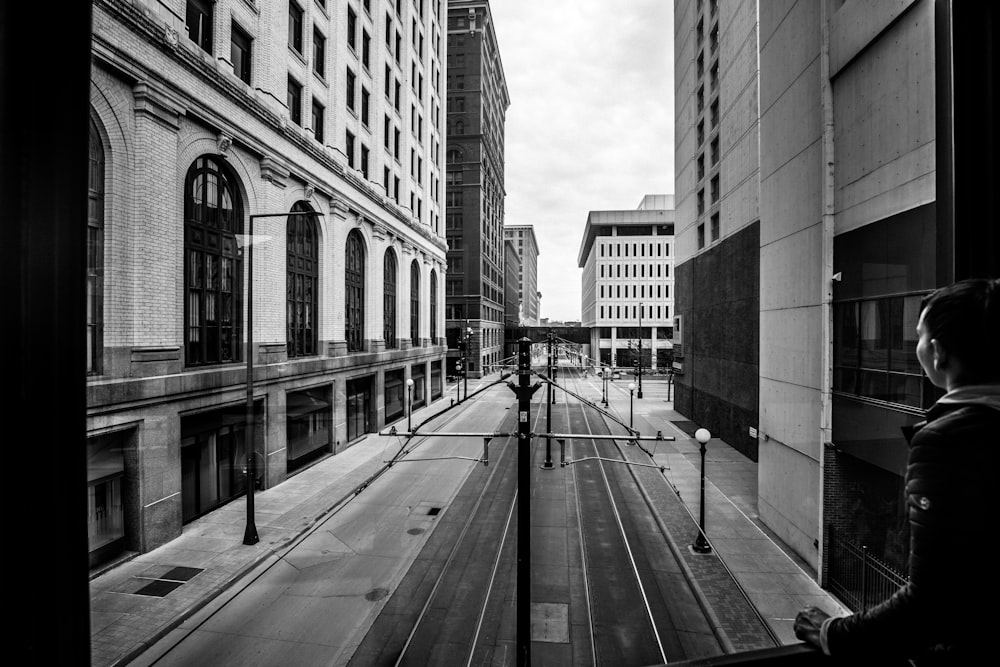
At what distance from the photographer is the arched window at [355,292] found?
67.9ft

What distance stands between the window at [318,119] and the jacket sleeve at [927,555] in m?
19.9

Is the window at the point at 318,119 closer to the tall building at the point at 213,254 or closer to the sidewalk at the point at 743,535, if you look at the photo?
the tall building at the point at 213,254

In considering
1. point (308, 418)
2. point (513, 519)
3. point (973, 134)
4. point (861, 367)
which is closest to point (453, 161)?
point (308, 418)

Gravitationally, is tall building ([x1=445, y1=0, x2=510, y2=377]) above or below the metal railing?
above

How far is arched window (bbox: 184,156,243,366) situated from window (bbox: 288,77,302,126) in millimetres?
6741

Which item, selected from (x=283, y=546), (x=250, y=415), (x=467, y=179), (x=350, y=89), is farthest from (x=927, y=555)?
(x=467, y=179)

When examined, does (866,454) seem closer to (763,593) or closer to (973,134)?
(763,593)

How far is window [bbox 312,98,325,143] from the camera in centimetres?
1795

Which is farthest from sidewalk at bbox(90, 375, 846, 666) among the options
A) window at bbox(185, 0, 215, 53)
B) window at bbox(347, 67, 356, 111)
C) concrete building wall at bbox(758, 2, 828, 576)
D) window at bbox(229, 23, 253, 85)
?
window at bbox(347, 67, 356, 111)

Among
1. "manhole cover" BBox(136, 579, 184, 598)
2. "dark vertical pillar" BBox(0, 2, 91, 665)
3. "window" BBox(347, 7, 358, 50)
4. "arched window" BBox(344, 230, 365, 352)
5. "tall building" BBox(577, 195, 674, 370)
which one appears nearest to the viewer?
"dark vertical pillar" BBox(0, 2, 91, 665)

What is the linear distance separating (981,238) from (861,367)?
25.8 feet

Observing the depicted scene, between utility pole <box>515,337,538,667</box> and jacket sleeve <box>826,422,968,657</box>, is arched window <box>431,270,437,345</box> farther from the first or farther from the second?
jacket sleeve <box>826,422,968,657</box>

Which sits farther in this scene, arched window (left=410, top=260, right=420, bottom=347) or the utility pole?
arched window (left=410, top=260, right=420, bottom=347)

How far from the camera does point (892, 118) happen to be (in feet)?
22.7
